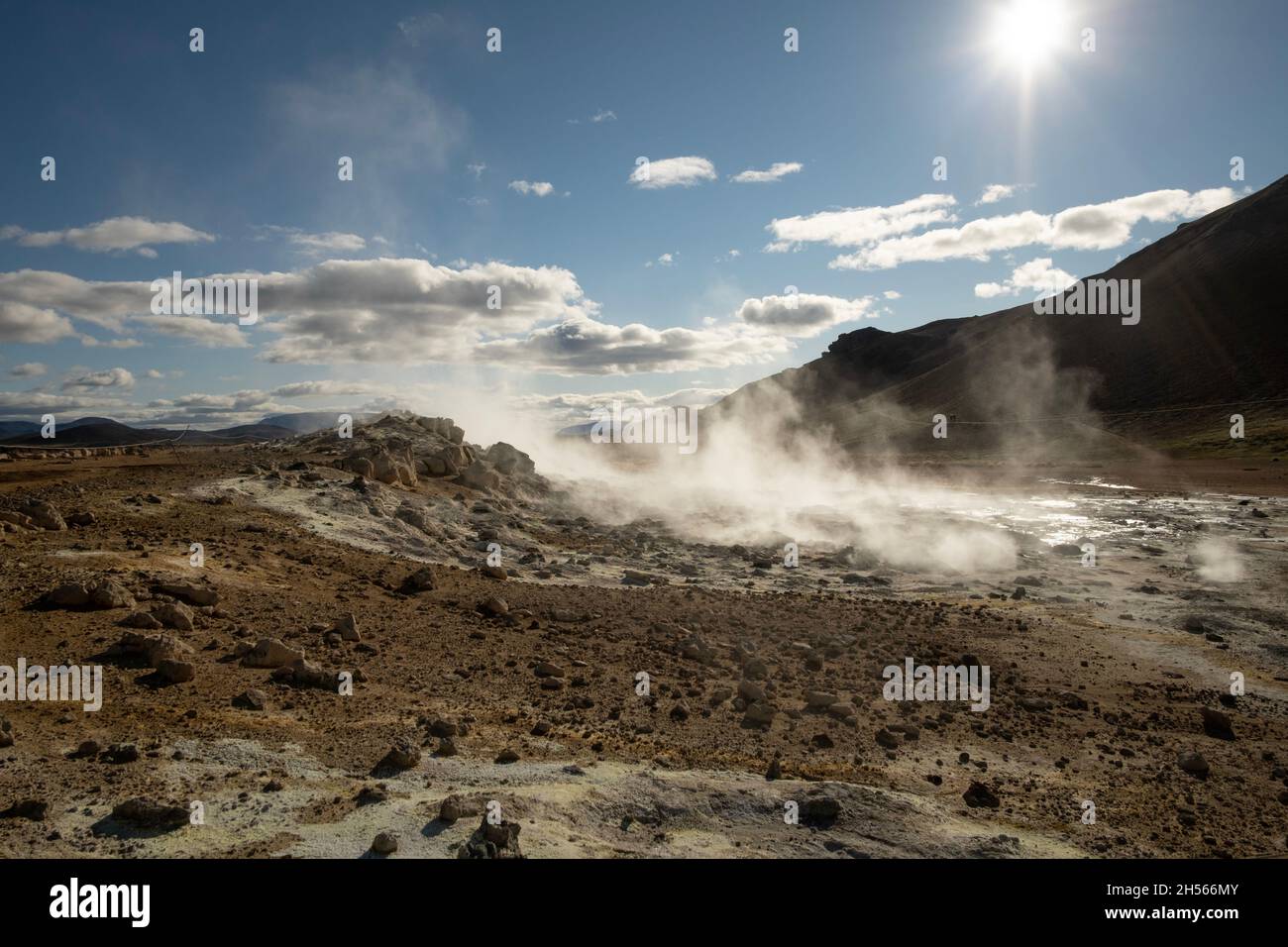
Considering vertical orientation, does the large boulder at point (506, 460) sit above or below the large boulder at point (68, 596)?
above

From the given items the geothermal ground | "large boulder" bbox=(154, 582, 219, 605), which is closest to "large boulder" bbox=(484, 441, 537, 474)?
the geothermal ground

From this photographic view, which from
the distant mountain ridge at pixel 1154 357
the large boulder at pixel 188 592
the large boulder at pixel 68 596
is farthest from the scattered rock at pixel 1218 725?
the distant mountain ridge at pixel 1154 357

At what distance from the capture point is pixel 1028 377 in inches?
3438

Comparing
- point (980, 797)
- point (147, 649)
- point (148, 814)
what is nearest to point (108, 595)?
point (147, 649)

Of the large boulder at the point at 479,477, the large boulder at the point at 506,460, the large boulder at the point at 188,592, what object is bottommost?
the large boulder at the point at 188,592

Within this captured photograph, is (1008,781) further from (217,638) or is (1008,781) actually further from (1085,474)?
(1085,474)

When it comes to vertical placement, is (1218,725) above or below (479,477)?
below

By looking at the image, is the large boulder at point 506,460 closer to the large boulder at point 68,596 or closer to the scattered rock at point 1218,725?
the large boulder at point 68,596

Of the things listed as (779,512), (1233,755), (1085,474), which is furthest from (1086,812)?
(1085,474)

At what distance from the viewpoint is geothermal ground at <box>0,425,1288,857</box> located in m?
5.21

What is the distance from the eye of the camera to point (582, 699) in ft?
25.8

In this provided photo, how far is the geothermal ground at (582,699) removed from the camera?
521 cm

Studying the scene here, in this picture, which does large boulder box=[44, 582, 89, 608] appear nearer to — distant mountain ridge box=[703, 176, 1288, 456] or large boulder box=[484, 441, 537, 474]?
large boulder box=[484, 441, 537, 474]

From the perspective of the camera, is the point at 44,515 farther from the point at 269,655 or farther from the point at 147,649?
the point at 269,655
